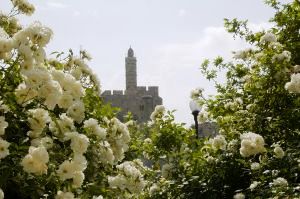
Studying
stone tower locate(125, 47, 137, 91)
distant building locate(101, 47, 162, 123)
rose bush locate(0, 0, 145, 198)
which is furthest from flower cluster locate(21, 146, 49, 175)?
stone tower locate(125, 47, 137, 91)

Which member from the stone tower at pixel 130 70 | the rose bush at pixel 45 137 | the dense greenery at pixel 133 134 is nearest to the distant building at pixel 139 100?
the stone tower at pixel 130 70

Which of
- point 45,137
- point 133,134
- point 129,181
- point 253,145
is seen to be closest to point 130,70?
point 133,134

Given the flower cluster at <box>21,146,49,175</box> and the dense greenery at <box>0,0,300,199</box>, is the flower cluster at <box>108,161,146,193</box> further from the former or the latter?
the flower cluster at <box>21,146,49,175</box>

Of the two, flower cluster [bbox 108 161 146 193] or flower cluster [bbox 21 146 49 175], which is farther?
flower cluster [bbox 108 161 146 193]

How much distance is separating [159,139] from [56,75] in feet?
9.26

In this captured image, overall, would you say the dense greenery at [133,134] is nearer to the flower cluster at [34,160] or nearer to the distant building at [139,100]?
the flower cluster at [34,160]

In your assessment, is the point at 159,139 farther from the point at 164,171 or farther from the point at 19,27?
the point at 19,27

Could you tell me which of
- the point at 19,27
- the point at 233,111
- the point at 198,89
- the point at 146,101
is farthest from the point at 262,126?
the point at 146,101

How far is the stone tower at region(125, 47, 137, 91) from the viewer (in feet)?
149

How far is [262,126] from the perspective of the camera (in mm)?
5184

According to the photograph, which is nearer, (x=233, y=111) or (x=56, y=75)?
(x=56, y=75)

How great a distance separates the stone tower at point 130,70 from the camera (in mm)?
45375

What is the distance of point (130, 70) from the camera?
4662cm

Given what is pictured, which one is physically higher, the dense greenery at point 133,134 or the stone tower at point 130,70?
the stone tower at point 130,70
